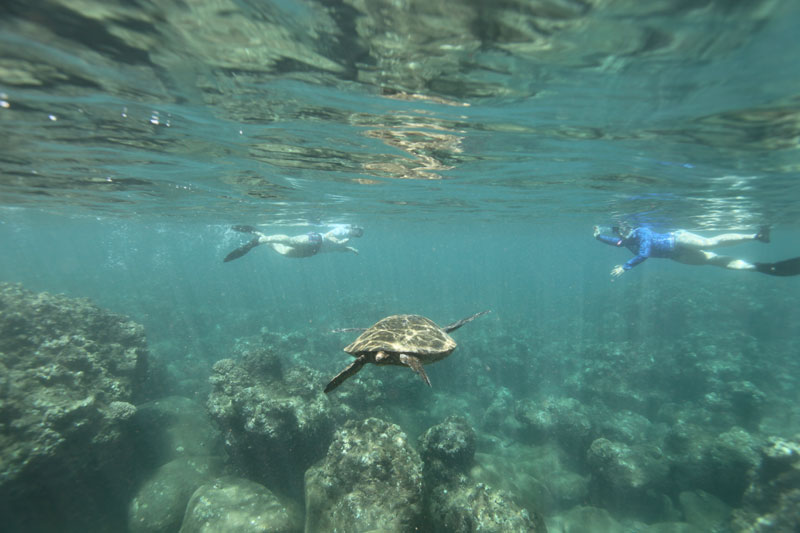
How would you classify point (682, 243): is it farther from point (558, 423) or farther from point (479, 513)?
point (479, 513)

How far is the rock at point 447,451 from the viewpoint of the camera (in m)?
8.59

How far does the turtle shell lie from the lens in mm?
5090

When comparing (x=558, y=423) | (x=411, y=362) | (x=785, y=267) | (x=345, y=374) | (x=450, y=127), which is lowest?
(x=558, y=423)

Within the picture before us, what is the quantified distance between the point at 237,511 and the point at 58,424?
16.3ft

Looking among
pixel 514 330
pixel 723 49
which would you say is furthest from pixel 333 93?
pixel 514 330

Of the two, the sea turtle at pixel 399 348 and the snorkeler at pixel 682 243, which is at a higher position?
the snorkeler at pixel 682 243

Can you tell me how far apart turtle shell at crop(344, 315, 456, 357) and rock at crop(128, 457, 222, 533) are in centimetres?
759

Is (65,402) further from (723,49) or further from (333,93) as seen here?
(723,49)

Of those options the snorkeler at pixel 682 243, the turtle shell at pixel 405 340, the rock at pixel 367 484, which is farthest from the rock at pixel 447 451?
the snorkeler at pixel 682 243

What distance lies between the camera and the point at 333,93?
7.74 m

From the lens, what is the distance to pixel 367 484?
681cm

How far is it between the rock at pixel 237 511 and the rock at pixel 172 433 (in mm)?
3832

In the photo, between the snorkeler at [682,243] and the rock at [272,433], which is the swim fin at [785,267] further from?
the rock at [272,433]

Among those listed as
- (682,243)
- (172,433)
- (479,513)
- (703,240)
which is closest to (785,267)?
(703,240)
